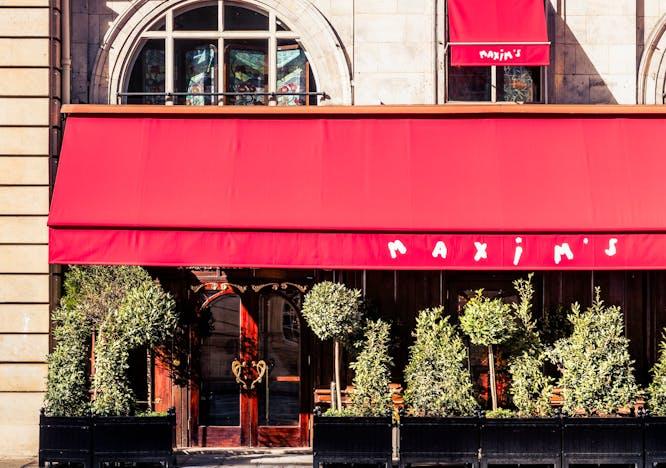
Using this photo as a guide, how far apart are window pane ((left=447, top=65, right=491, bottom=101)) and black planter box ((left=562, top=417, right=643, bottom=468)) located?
5.71 meters

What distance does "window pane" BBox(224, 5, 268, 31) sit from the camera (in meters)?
19.2

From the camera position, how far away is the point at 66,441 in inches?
658

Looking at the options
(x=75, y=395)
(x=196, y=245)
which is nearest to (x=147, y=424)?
(x=75, y=395)

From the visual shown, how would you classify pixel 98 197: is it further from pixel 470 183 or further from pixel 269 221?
pixel 470 183

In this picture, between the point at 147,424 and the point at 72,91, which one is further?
the point at 72,91

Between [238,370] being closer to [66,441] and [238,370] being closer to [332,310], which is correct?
[332,310]

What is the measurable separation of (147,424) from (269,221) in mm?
3483

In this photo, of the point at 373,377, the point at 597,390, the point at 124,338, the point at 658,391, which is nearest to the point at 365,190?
the point at 373,377

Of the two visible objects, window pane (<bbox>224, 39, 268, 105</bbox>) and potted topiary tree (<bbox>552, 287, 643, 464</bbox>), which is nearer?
potted topiary tree (<bbox>552, 287, 643, 464</bbox>)

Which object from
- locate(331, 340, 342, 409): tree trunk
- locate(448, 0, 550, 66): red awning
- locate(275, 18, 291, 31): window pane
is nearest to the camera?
locate(331, 340, 342, 409): tree trunk

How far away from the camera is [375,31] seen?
1884 cm

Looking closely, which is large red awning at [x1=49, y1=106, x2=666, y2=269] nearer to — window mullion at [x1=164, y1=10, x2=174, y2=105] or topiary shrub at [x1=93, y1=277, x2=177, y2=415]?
topiary shrub at [x1=93, y1=277, x2=177, y2=415]

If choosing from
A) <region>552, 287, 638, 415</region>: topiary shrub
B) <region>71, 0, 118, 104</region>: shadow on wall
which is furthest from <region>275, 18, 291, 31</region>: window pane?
<region>552, 287, 638, 415</region>: topiary shrub

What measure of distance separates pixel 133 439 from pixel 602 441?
6866 millimetres
